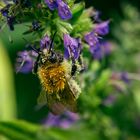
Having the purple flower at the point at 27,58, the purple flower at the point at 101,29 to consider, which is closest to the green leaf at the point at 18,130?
the purple flower at the point at 27,58

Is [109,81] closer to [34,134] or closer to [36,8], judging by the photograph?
[34,134]

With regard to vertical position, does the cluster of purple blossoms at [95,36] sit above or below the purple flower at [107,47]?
above

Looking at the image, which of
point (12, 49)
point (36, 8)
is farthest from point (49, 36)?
point (12, 49)

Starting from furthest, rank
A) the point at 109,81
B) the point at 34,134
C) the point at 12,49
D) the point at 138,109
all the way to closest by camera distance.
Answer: the point at 12,49
the point at 138,109
the point at 109,81
the point at 34,134

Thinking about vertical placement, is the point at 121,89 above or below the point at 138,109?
above

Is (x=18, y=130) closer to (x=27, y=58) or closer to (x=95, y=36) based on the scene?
(x=27, y=58)

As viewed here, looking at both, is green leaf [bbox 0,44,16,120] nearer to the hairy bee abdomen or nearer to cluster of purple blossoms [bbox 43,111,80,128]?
cluster of purple blossoms [bbox 43,111,80,128]

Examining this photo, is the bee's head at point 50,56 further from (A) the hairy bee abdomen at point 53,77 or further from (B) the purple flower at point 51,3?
(B) the purple flower at point 51,3

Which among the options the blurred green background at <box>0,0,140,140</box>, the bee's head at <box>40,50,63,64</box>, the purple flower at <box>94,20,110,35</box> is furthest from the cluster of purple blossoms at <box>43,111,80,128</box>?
the bee's head at <box>40,50,63,64</box>
